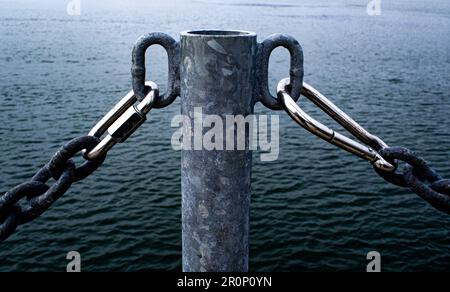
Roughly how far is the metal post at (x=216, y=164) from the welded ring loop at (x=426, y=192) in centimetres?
93

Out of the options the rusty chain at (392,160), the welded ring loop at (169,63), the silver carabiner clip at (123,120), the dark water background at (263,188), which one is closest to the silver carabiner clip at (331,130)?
the rusty chain at (392,160)

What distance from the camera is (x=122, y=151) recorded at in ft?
64.4

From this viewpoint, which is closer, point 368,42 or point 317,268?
point 317,268

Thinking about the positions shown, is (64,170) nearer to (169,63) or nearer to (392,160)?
(169,63)

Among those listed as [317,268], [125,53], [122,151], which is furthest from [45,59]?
[317,268]

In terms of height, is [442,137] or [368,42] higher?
[368,42]

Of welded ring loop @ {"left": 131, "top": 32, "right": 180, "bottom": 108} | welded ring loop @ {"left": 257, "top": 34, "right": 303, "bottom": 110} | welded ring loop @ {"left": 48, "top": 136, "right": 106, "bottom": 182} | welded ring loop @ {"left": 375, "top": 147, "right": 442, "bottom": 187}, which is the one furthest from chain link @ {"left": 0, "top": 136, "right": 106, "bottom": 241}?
welded ring loop @ {"left": 375, "top": 147, "right": 442, "bottom": 187}

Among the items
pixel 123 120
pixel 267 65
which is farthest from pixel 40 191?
pixel 267 65

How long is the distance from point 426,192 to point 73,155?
192 cm

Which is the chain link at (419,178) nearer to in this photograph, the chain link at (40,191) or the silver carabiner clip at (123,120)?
the silver carabiner clip at (123,120)

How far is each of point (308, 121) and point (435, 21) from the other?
81830mm

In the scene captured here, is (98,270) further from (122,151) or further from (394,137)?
(394,137)

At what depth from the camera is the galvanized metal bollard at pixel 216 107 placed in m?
2.11

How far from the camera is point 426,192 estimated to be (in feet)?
8.51
